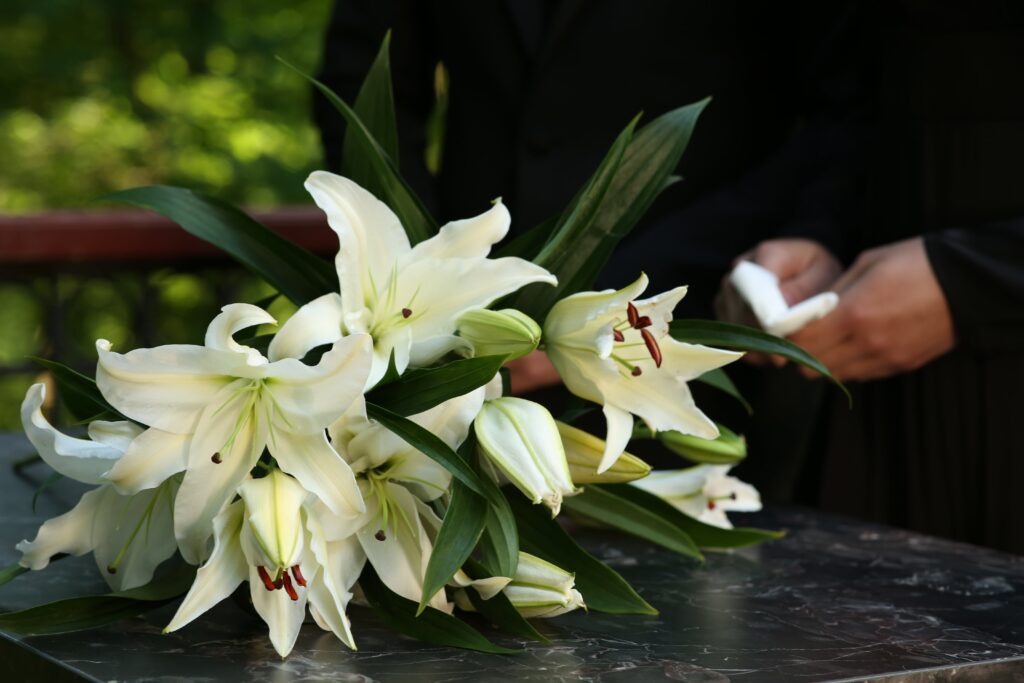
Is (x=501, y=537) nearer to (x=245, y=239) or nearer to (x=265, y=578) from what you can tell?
(x=265, y=578)

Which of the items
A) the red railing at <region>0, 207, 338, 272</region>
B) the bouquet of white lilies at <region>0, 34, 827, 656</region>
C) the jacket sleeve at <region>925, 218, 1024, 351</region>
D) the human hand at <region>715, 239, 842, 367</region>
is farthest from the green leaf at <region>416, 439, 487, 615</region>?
the red railing at <region>0, 207, 338, 272</region>

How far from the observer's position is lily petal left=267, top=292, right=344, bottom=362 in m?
0.79

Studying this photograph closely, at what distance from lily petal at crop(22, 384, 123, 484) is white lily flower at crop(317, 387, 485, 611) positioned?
0.14 meters

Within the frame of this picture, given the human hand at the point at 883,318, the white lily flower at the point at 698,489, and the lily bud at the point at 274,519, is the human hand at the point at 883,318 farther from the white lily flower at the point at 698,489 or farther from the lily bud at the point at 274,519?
the lily bud at the point at 274,519

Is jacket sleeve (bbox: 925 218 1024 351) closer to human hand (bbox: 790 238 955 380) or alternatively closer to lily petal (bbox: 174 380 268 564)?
human hand (bbox: 790 238 955 380)

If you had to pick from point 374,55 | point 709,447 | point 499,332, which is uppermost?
point 374,55

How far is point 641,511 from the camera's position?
0.98 m

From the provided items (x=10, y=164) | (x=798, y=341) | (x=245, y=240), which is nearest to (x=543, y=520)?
(x=245, y=240)

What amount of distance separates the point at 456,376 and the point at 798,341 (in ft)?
2.19

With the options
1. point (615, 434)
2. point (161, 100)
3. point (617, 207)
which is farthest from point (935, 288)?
point (161, 100)

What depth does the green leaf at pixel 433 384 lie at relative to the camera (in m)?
0.77

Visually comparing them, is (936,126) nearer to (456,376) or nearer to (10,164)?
(456,376)

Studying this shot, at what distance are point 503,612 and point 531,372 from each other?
0.58 metres

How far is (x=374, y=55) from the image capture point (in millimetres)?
1937
